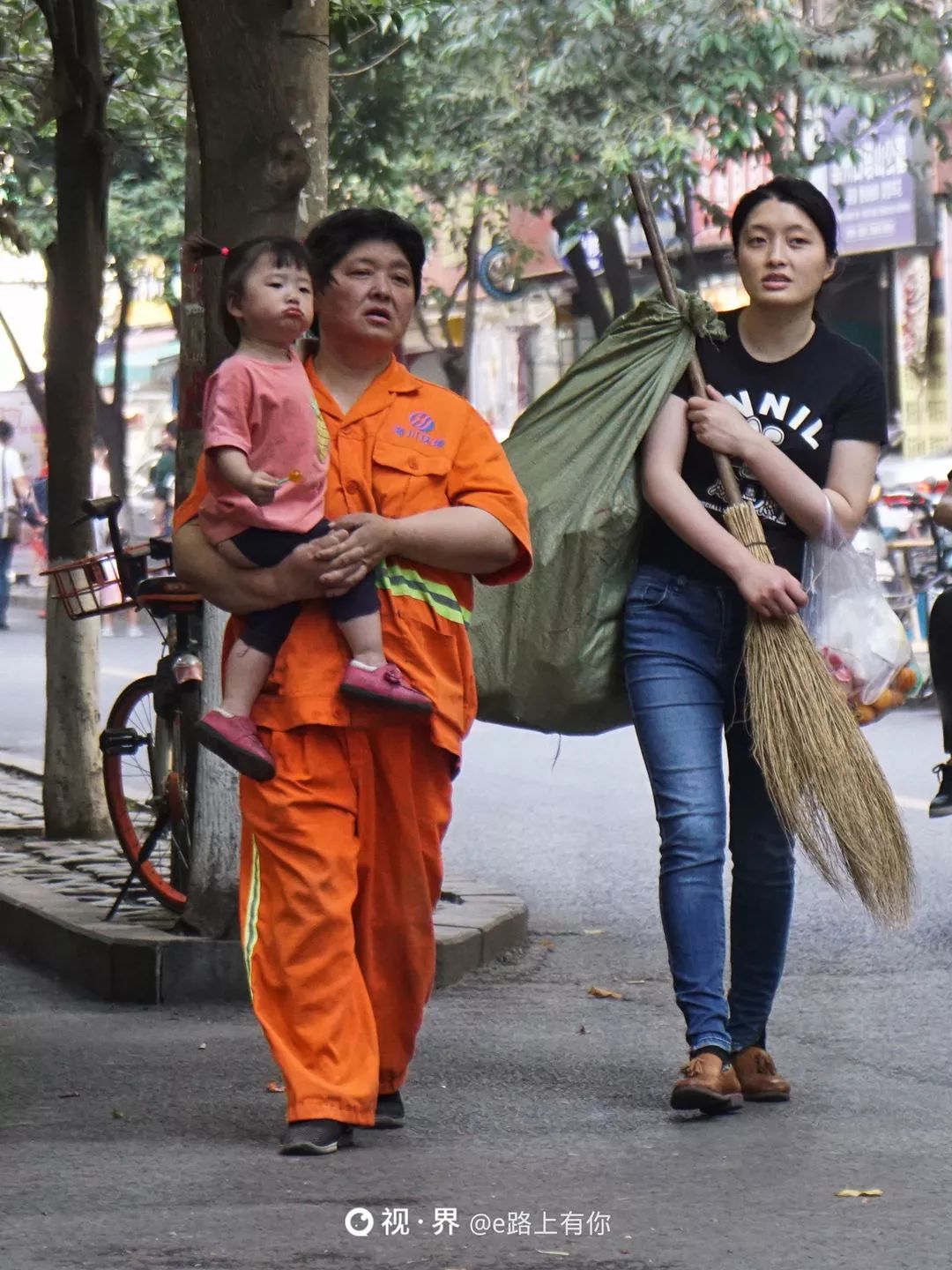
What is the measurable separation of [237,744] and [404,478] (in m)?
0.62

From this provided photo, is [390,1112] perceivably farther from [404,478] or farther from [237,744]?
[404,478]

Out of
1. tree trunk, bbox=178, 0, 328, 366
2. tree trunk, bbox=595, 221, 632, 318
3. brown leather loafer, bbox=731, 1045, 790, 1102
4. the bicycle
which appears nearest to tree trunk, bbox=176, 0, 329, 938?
tree trunk, bbox=178, 0, 328, 366

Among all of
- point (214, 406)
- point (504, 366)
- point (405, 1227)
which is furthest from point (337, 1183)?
point (504, 366)

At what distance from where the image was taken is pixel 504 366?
34.7 meters

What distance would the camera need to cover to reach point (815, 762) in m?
4.84

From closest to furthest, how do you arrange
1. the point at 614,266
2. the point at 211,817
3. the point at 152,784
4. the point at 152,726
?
the point at 211,817 < the point at 152,784 < the point at 152,726 < the point at 614,266

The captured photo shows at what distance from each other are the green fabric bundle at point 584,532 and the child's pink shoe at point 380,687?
68 cm

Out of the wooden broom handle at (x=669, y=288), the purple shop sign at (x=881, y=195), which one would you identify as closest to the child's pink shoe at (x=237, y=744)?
the wooden broom handle at (x=669, y=288)

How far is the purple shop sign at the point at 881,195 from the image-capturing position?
25359 mm

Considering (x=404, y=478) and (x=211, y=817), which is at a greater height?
(x=404, y=478)

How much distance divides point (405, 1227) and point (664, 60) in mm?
16822

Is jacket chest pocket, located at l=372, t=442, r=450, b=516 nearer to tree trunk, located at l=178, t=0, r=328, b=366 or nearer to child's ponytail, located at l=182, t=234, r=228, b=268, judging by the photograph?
child's ponytail, located at l=182, t=234, r=228, b=268

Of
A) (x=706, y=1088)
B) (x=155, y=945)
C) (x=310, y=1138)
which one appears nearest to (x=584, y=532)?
(x=706, y=1088)

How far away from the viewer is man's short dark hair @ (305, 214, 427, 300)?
464 centimetres
